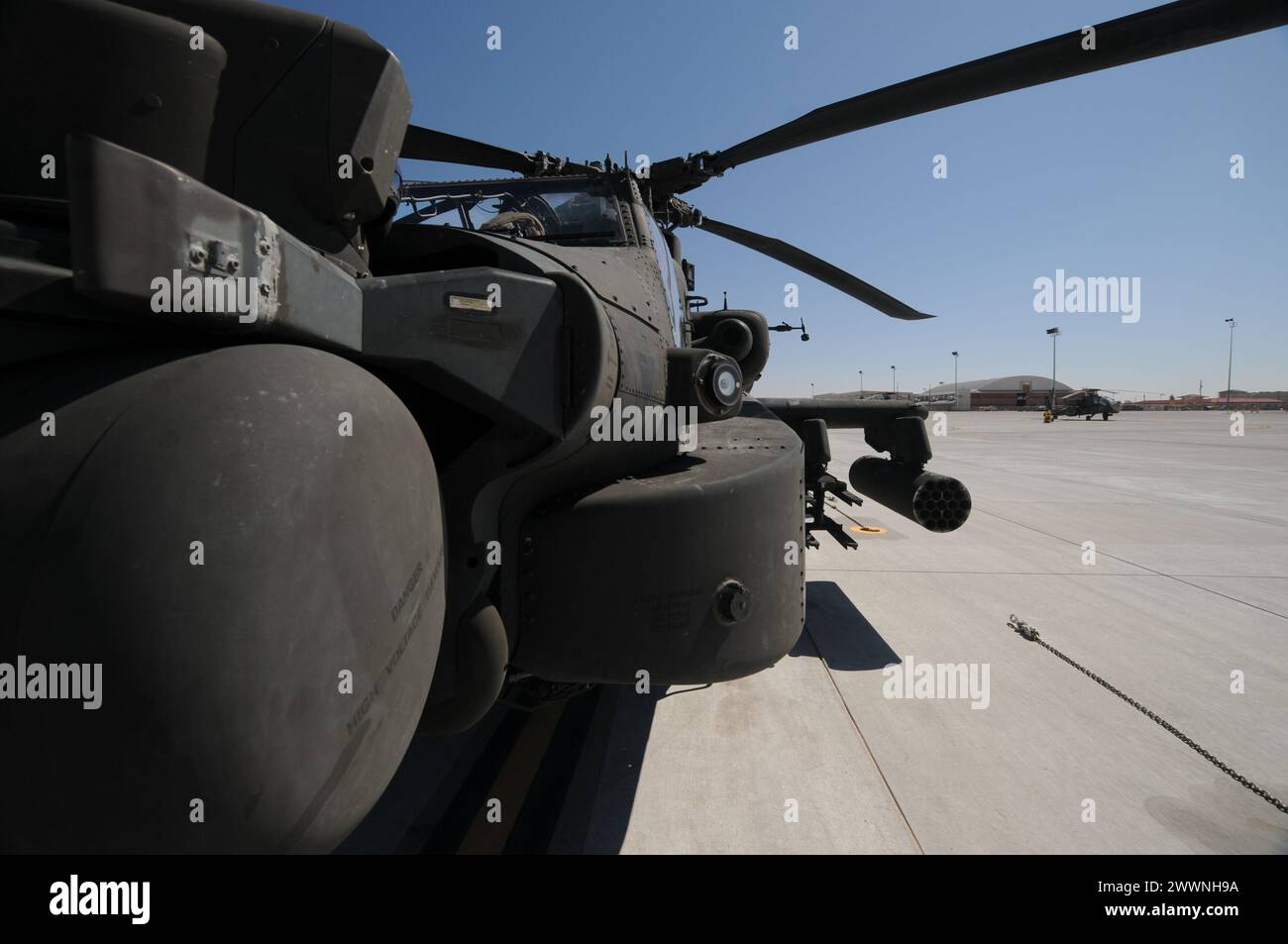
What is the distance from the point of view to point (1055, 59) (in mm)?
2709

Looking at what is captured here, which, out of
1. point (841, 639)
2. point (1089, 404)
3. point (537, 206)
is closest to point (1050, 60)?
point (537, 206)

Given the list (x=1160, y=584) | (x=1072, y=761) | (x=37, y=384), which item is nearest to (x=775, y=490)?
(x=37, y=384)

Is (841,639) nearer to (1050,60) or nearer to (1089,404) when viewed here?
(1050,60)

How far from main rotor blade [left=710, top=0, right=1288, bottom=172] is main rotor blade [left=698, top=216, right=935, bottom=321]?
6.57 ft

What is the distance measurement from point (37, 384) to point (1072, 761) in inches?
167

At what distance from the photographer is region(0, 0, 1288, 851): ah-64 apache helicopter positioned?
0.92 metres

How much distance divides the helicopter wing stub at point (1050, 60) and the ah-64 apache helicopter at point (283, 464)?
2 centimetres

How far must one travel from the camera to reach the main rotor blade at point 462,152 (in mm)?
4895

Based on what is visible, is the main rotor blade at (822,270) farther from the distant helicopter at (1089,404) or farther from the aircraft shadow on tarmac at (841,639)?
the distant helicopter at (1089,404)

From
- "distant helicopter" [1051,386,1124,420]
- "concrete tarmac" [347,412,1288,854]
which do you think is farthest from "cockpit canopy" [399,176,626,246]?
"distant helicopter" [1051,386,1124,420]

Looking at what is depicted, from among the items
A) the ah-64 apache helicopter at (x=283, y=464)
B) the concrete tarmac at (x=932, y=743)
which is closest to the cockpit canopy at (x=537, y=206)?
the ah-64 apache helicopter at (x=283, y=464)

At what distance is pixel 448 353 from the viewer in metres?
1.53

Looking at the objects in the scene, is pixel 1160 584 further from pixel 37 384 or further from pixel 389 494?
pixel 37 384

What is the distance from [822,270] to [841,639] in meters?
3.53
